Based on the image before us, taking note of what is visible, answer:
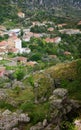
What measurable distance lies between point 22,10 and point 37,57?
150 feet

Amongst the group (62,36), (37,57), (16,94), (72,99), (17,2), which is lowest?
(17,2)

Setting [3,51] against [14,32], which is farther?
[14,32]

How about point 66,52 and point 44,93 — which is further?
point 66,52

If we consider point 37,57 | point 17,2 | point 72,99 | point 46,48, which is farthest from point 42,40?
point 72,99

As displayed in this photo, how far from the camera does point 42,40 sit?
7188 cm

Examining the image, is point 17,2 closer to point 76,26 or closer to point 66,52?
point 76,26

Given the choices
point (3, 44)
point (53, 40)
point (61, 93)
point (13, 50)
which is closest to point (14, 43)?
point (3, 44)

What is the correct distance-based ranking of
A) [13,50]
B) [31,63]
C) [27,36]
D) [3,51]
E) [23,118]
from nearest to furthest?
1. [23,118]
2. [31,63]
3. [3,51]
4. [13,50]
5. [27,36]

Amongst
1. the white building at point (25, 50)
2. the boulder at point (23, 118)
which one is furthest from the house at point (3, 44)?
the boulder at point (23, 118)

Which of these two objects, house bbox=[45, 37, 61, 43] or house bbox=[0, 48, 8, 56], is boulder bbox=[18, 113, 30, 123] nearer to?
house bbox=[0, 48, 8, 56]

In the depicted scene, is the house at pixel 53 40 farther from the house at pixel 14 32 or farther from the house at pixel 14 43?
the house at pixel 14 32

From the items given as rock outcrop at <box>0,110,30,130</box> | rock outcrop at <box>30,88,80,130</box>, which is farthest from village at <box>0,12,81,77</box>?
rock outcrop at <box>0,110,30,130</box>

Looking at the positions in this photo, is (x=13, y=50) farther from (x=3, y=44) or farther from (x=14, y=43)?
(x=14, y=43)

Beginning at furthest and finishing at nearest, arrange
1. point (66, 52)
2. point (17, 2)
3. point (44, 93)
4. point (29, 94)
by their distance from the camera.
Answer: point (17, 2)
point (66, 52)
point (29, 94)
point (44, 93)
